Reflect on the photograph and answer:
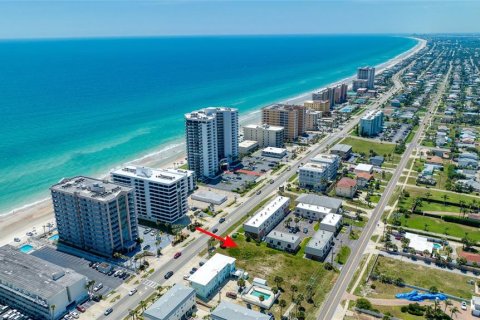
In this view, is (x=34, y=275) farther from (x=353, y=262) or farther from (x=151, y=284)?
(x=353, y=262)

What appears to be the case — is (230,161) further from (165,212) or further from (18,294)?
(18,294)

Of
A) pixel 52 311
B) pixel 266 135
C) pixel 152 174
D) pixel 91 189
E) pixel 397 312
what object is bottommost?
pixel 397 312

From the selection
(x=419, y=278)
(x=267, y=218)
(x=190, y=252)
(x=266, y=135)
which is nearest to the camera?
(x=419, y=278)

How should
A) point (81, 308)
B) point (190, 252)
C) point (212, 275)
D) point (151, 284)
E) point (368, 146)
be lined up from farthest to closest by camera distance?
point (368, 146) < point (190, 252) < point (151, 284) < point (212, 275) < point (81, 308)

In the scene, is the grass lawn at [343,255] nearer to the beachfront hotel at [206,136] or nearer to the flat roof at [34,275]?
the flat roof at [34,275]

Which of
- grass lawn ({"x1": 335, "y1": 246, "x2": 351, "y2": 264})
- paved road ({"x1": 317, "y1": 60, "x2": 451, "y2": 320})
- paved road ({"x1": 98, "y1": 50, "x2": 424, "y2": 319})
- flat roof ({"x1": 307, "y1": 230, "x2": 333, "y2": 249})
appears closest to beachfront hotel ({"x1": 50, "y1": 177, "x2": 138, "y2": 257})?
paved road ({"x1": 98, "y1": 50, "x2": 424, "y2": 319})

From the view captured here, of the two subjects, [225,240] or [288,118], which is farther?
[288,118]

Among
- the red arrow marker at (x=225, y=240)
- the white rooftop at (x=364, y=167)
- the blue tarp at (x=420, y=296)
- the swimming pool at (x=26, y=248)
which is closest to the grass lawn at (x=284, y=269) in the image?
the red arrow marker at (x=225, y=240)

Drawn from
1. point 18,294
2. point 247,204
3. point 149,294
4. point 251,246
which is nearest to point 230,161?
point 247,204

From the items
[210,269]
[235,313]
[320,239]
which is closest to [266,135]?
[320,239]
